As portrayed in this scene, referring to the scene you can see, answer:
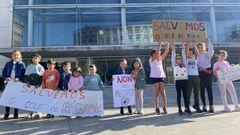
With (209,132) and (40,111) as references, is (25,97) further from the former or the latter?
(209,132)

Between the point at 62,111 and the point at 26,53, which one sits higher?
the point at 26,53

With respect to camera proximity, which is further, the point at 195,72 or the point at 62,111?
the point at 195,72

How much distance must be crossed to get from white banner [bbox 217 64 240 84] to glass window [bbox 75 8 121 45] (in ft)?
45.5

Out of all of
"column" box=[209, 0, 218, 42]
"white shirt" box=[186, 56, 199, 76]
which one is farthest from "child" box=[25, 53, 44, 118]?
"column" box=[209, 0, 218, 42]

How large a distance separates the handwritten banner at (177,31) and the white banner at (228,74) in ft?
3.61

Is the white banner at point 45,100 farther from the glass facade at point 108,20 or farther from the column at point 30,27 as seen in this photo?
the column at point 30,27

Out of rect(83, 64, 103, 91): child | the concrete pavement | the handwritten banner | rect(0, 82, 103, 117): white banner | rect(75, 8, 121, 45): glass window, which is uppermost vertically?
rect(75, 8, 121, 45): glass window

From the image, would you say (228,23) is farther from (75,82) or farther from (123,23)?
(75,82)

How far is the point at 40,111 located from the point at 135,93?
2714mm

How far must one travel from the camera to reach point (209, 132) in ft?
21.7

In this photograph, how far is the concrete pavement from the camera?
22.3 ft

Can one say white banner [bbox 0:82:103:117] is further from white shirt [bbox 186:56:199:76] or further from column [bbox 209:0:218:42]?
column [bbox 209:0:218:42]

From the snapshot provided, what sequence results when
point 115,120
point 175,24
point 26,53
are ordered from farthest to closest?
point 26,53 < point 175,24 < point 115,120

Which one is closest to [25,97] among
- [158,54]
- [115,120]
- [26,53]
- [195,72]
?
[115,120]
